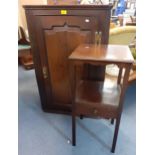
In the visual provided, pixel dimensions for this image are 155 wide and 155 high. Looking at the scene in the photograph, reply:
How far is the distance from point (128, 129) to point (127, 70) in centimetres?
92

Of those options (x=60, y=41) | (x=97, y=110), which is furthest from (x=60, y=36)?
(x=97, y=110)

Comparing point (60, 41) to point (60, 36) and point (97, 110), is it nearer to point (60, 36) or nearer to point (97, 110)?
point (60, 36)

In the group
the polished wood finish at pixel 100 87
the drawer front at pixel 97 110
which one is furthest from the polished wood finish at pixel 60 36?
the drawer front at pixel 97 110

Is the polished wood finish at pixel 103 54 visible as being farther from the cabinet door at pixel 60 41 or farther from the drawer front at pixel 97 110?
the drawer front at pixel 97 110

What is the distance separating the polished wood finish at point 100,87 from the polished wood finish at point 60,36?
0.53 ft

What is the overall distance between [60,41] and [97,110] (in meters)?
0.73

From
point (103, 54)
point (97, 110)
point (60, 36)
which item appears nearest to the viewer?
point (103, 54)

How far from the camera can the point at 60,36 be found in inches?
59.6

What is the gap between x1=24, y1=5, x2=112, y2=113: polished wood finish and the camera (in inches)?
54.2

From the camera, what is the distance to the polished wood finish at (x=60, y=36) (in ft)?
4.52

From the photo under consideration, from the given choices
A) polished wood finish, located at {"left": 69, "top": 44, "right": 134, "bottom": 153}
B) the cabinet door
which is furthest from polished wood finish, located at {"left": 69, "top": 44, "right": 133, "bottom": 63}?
the cabinet door
